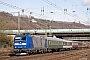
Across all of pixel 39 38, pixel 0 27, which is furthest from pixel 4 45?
pixel 39 38

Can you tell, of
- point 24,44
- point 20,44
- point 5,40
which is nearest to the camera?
point 20,44

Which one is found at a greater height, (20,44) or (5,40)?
(20,44)

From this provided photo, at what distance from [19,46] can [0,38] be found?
96.4 feet

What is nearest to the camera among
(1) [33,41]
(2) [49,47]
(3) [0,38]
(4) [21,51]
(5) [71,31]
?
(4) [21,51]

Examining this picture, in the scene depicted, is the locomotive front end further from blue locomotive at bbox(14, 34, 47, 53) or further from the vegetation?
the vegetation

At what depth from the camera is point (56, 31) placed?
109 metres

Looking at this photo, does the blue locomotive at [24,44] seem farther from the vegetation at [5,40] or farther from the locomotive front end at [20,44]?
the vegetation at [5,40]

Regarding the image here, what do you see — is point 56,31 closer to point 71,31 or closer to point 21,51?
point 71,31

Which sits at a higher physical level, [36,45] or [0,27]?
[0,27]

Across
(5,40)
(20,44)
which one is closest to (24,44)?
(20,44)

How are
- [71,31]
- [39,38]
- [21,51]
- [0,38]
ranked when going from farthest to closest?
[71,31] → [0,38] → [39,38] → [21,51]

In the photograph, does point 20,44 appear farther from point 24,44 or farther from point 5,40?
point 5,40

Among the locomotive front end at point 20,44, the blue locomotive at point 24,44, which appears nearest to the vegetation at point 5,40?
the blue locomotive at point 24,44

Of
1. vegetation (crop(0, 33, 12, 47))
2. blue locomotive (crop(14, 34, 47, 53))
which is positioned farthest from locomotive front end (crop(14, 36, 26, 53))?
vegetation (crop(0, 33, 12, 47))
